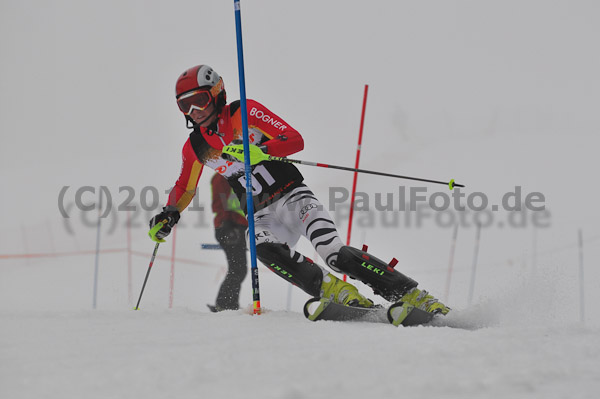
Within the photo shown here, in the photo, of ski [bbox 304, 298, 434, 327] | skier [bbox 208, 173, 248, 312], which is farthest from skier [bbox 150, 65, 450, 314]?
skier [bbox 208, 173, 248, 312]

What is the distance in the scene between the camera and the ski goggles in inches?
125

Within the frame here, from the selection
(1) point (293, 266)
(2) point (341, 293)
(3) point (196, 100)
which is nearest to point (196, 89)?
(3) point (196, 100)

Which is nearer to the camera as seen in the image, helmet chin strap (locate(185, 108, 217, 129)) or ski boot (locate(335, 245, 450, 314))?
ski boot (locate(335, 245, 450, 314))

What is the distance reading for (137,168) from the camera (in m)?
23.3

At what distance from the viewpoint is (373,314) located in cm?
267

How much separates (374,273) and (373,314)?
0.27 metres

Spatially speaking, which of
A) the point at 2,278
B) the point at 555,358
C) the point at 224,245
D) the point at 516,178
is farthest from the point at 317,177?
the point at 555,358

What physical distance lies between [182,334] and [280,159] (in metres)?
1.23

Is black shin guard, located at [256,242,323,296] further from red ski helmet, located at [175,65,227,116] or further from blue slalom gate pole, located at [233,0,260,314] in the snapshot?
red ski helmet, located at [175,65,227,116]

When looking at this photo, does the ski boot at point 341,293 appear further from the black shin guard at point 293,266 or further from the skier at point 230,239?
the skier at point 230,239

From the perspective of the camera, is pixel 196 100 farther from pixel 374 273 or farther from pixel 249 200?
pixel 374 273

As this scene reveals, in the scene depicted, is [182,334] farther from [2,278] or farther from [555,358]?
[2,278]

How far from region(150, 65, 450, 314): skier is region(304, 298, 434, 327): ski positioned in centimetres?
14

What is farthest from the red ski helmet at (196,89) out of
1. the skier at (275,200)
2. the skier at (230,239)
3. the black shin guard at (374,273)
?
the skier at (230,239)
